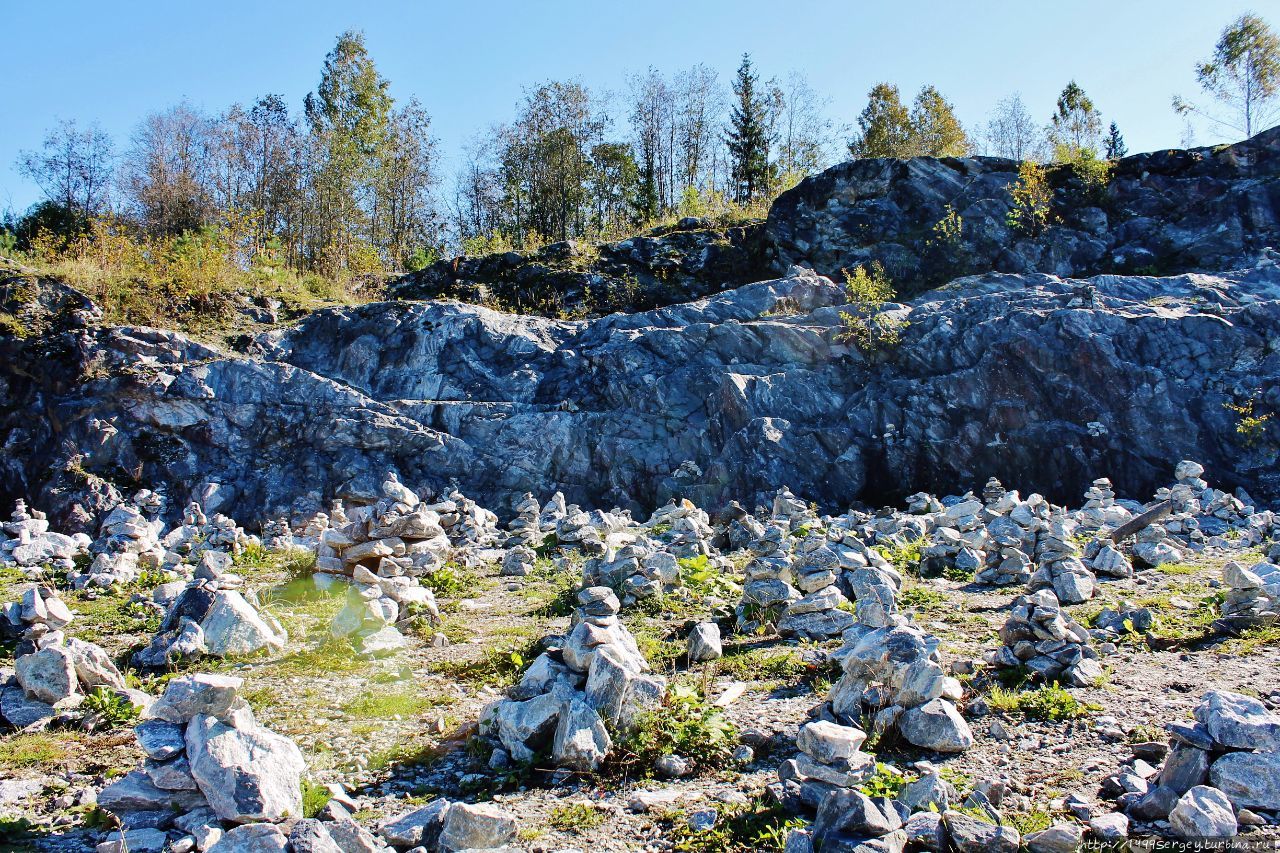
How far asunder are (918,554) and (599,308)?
13.8 m

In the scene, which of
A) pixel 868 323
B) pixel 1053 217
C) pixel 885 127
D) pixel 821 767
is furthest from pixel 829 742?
pixel 885 127

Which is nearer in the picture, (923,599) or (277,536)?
(923,599)

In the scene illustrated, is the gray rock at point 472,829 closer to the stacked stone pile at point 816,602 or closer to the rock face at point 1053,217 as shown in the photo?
the stacked stone pile at point 816,602

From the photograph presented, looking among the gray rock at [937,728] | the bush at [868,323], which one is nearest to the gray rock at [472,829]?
the gray rock at [937,728]

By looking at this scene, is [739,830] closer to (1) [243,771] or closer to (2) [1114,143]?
(1) [243,771]

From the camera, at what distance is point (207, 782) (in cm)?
293

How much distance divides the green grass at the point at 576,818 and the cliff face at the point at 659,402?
1170 cm

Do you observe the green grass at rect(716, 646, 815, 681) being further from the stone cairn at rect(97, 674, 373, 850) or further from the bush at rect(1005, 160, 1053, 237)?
the bush at rect(1005, 160, 1053, 237)

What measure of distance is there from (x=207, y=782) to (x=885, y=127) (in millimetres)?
37032

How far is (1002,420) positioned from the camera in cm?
1520

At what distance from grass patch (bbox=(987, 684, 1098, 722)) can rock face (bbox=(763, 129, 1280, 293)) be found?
18.2 metres

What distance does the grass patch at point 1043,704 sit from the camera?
4.04 m

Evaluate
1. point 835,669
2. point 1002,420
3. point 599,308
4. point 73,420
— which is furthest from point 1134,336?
point 73,420

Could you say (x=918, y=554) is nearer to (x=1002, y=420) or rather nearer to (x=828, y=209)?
(x=1002, y=420)
